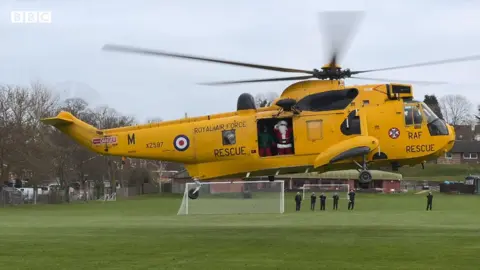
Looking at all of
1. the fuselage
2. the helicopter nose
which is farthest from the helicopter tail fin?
the helicopter nose

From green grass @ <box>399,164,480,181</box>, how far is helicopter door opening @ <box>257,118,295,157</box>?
113061 mm

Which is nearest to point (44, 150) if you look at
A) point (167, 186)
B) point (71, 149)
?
point (71, 149)

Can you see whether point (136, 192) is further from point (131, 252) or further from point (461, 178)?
point (131, 252)

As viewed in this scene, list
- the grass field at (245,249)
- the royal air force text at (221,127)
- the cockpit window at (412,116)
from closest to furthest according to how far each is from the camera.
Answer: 1. the grass field at (245,249)
2. the cockpit window at (412,116)
3. the royal air force text at (221,127)

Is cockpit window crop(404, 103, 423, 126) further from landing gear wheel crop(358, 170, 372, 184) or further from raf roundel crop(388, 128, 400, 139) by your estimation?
landing gear wheel crop(358, 170, 372, 184)

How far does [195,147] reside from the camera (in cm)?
2750

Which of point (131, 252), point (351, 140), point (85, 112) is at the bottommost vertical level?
point (131, 252)

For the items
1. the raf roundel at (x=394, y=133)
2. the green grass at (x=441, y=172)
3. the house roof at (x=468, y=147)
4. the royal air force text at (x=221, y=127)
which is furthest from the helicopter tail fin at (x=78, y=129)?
the house roof at (x=468, y=147)

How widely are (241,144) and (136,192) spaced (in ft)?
301

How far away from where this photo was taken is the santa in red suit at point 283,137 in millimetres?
26297

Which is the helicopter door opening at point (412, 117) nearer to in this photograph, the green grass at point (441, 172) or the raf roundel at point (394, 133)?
the raf roundel at point (394, 133)

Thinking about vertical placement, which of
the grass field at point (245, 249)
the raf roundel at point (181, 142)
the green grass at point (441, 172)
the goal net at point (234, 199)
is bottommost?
the grass field at point (245, 249)

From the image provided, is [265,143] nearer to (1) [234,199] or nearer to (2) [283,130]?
(2) [283,130]

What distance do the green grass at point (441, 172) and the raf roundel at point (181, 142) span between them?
112751 millimetres
